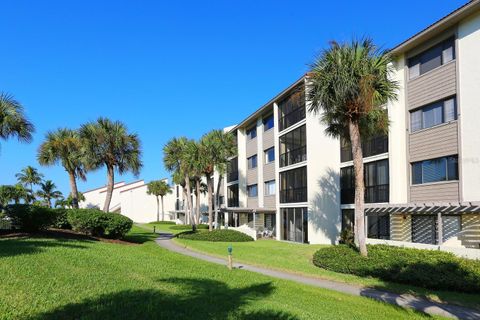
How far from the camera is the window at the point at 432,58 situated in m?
19.2

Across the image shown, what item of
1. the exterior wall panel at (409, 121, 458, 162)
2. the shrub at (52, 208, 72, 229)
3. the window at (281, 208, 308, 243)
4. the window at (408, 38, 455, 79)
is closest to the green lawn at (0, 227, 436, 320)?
the shrub at (52, 208, 72, 229)

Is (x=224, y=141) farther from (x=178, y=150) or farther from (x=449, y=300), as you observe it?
(x=449, y=300)

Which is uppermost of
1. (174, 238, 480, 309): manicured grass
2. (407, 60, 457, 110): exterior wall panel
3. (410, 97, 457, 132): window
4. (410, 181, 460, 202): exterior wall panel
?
(407, 60, 457, 110): exterior wall panel

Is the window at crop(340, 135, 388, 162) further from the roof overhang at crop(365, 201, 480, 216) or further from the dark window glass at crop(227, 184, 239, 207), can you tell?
the dark window glass at crop(227, 184, 239, 207)

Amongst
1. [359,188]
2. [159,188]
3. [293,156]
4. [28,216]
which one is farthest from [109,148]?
[159,188]

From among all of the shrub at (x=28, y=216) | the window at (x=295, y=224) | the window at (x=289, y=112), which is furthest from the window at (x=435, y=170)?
the shrub at (x=28, y=216)

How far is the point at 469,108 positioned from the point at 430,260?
7248mm

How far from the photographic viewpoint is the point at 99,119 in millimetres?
28938

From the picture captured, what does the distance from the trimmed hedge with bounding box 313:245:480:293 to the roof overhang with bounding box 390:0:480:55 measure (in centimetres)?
1017

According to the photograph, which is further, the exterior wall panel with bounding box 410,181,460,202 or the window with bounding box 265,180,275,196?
the window with bounding box 265,180,275,196

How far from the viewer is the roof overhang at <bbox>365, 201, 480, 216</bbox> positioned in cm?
1670

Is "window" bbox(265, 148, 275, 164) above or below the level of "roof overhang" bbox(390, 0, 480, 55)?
below

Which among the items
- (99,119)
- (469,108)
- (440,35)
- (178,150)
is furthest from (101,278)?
(178,150)

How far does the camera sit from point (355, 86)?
1622 centimetres
